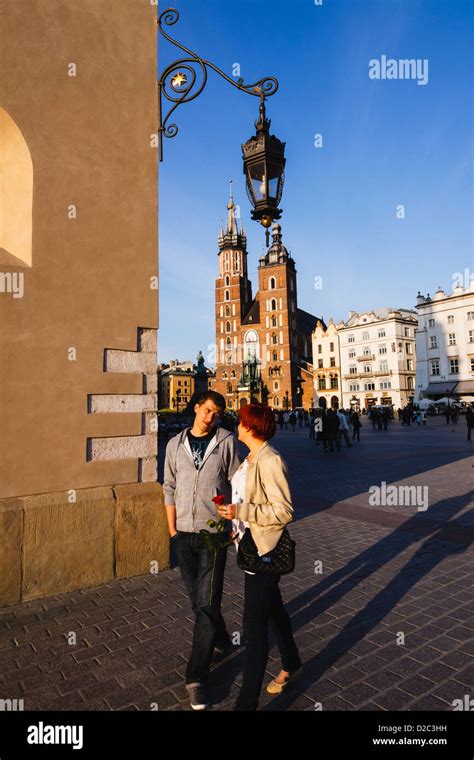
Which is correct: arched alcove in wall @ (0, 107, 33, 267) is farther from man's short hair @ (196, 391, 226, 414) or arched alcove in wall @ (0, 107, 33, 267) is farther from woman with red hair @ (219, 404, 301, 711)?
woman with red hair @ (219, 404, 301, 711)

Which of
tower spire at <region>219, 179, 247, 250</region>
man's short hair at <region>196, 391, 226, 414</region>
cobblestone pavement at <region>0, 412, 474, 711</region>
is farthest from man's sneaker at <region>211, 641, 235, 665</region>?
tower spire at <region>219, 179, 247, 250</region>

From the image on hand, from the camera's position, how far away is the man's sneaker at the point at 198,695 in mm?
2765

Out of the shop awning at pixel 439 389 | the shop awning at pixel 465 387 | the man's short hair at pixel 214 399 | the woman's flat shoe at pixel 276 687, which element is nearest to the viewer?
the woman's flat shoe at pixel 276 687

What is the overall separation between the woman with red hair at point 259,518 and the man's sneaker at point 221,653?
0.80m

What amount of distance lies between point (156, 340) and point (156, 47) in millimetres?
3741

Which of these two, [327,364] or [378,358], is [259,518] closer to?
[378,358]

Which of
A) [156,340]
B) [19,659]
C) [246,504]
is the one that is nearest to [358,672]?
[246,504]

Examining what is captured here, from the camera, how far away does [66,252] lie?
4934 millimetres

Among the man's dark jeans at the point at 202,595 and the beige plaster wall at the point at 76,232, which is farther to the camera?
the beige plaster wall at the point at 76,232

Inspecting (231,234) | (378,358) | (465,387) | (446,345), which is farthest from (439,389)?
(231,234)

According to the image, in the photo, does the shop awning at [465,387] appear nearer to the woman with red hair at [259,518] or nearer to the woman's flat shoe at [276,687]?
the woman's flat shoe at [276,687]

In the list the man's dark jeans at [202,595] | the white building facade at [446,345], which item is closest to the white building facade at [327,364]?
the white building facade at [446,345]
